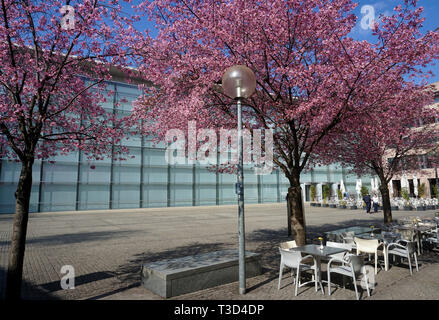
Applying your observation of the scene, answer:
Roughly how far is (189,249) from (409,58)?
8.37 meters

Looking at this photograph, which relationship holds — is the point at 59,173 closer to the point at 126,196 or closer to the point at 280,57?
the point at 126,196

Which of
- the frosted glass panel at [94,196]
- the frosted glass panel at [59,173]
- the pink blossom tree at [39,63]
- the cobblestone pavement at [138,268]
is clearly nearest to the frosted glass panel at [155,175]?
the frosted glass panel at [94,196]

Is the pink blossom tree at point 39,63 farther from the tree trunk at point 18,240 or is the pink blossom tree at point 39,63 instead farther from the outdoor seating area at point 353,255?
the outdoor seating area at point 353,255

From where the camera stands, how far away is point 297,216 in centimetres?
805

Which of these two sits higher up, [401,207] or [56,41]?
[56,41]

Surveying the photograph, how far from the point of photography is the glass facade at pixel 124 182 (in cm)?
2803

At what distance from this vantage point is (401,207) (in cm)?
2730

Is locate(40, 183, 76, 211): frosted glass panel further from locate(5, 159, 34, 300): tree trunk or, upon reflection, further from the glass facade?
locate(5, 159, 34, 300): tree trunk

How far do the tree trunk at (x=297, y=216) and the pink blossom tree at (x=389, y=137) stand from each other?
219cm

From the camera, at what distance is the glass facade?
2803 centimetres

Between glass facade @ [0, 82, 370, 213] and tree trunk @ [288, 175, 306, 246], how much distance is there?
A: 18.9 meters

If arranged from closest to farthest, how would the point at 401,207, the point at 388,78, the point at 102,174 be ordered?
the point at 388,78 → the point at 401,207 → the point at 102,174
